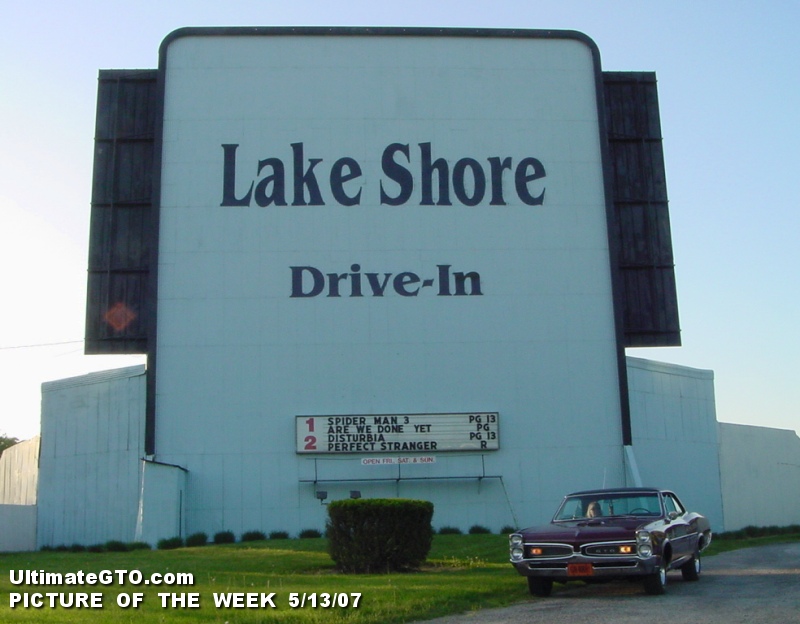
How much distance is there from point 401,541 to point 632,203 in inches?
680

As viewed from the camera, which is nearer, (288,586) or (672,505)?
(288,586)

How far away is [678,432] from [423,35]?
1404 cm

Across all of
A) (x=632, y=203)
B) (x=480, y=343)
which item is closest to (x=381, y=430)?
(x=480, y=343)

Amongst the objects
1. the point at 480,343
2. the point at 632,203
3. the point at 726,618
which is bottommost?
the point at 726,618

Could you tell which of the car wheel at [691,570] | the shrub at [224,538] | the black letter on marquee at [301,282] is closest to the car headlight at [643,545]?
the car wheel at [691,570]

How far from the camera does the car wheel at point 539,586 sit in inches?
539

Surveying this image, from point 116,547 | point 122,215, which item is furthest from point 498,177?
point 116,547

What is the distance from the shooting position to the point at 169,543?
82.0ft

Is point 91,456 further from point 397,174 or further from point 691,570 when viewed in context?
point 691,570

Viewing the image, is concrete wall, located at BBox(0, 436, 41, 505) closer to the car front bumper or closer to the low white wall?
the low white wall

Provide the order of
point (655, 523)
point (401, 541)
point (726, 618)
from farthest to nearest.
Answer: point (401, 541)
point (655, 523)
point (726, 618)

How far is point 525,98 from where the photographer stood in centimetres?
3019

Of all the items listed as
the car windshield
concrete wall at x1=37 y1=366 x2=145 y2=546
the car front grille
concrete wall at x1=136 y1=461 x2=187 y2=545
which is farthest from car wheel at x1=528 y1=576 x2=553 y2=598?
concrete wall at x1=37 y1=366 x2=145 y2=546

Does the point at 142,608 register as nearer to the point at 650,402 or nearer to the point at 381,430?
the point at 381,430
